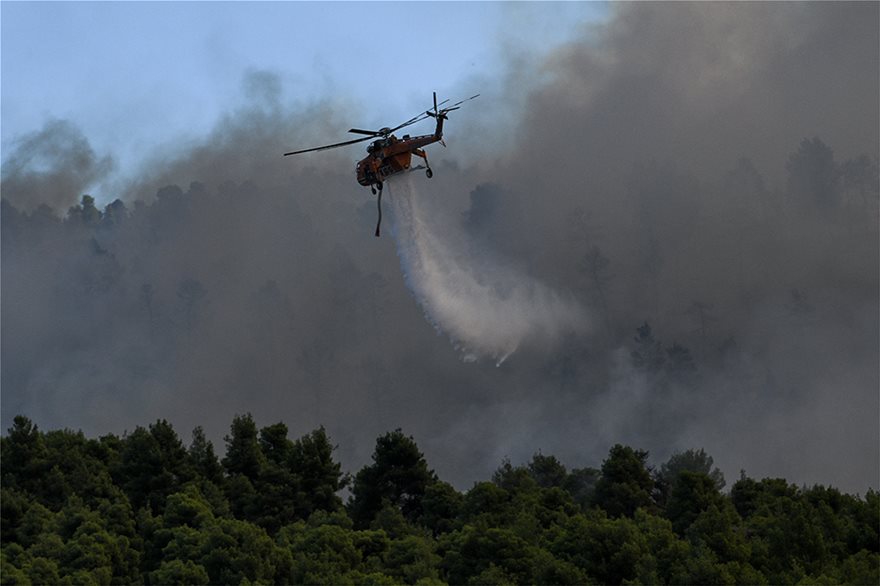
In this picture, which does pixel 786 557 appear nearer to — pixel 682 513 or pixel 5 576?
pixel 682 513

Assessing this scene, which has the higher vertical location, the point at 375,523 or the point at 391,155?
the point at 391,155

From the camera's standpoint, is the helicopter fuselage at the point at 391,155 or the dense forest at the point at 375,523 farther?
the helicopter fuselage at the point at 391,155

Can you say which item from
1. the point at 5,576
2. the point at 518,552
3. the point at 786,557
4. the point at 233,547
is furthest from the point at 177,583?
the point at 786,557

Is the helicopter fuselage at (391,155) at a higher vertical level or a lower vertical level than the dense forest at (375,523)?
higher

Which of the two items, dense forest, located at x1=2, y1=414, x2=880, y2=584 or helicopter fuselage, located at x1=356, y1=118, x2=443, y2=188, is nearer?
dense forest, located at x1=2, y1=414, x2=880, y2=584

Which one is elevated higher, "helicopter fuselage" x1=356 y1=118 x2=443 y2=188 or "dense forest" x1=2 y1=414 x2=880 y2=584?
"helicopter fuselage" x1=356 y1=118 x2=443 y2=188

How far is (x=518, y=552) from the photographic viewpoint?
99938 mm

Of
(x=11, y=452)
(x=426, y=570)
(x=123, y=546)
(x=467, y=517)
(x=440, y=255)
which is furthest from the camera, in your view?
(x=440, y=255)

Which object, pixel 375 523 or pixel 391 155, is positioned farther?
pixel 375 523

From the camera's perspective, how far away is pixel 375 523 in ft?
397

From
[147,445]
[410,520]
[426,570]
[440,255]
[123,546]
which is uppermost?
[440,255]

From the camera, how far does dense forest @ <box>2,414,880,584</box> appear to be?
98562 millimetres

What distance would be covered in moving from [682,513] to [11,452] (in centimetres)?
6545

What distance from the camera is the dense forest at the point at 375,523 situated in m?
98.6
